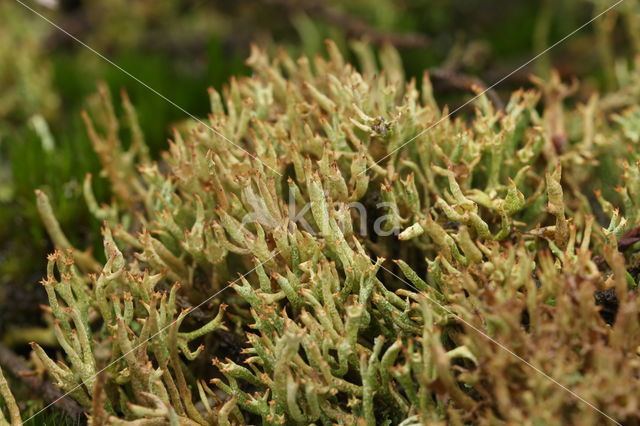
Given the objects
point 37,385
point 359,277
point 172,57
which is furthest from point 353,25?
point 37,385

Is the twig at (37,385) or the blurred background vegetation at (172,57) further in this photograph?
the blurred background vegetation at (172,57)

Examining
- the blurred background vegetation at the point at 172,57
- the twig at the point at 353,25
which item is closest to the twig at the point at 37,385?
the blurred background vegetation at the point at 172,57

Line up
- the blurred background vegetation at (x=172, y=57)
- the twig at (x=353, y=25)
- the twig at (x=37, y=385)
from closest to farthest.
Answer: the twig at (x=37, y=385) → the blurred background vegetation at (x=172, y=57) → the twig at (x=353, y=25)

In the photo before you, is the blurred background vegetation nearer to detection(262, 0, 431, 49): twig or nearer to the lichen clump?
detection(262, 0, 431, 49): twig

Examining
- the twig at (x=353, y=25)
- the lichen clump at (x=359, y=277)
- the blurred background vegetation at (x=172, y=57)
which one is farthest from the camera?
the twig at (x=353, y=25)

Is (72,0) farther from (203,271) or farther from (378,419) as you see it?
(378,419)

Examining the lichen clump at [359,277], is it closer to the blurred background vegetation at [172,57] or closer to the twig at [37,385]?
the twig at [37,385]

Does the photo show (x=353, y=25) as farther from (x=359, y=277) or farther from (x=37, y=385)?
(x=37, y=385)

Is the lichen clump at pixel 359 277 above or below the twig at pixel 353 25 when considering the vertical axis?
below
